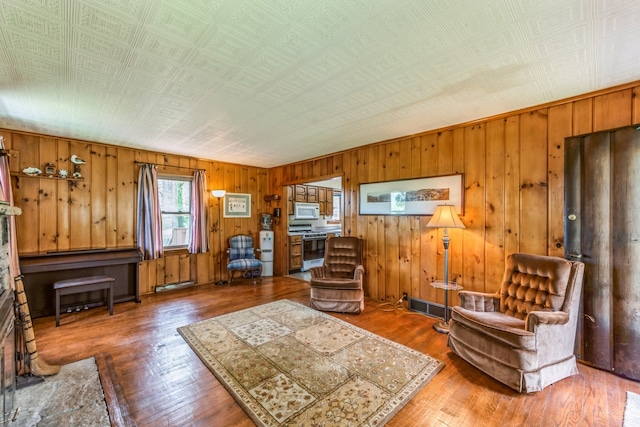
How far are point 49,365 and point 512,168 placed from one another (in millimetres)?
4847

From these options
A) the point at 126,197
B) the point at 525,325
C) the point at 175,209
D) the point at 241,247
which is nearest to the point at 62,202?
the point at 126,197

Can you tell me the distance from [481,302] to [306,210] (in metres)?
4.50

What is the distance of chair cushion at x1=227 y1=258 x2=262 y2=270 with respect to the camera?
5.02m

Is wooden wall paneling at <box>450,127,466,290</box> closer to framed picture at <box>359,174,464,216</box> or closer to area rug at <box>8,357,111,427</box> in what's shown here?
framed picture at <box>359,174,464,216</box>

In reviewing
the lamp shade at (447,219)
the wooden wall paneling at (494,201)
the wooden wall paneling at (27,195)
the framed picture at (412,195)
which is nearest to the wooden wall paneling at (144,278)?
the wooden wall paneling at (27,195)

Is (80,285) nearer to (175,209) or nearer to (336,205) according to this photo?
(175,209)

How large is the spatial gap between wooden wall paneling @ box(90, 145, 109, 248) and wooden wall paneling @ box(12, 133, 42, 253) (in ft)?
1.88

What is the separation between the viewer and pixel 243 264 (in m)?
5.07

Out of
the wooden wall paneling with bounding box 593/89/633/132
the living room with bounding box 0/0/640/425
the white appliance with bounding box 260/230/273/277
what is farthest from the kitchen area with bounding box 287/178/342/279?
the wooden wall paneling with bounding box 593/89/633/132

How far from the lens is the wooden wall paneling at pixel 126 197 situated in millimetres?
4363

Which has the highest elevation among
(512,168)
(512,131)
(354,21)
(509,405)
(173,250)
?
(354,21)

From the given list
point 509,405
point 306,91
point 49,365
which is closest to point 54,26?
point 306,91

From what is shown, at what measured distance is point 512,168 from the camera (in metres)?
2.89

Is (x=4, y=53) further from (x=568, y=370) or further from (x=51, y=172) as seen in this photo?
(x=568, y=370)
